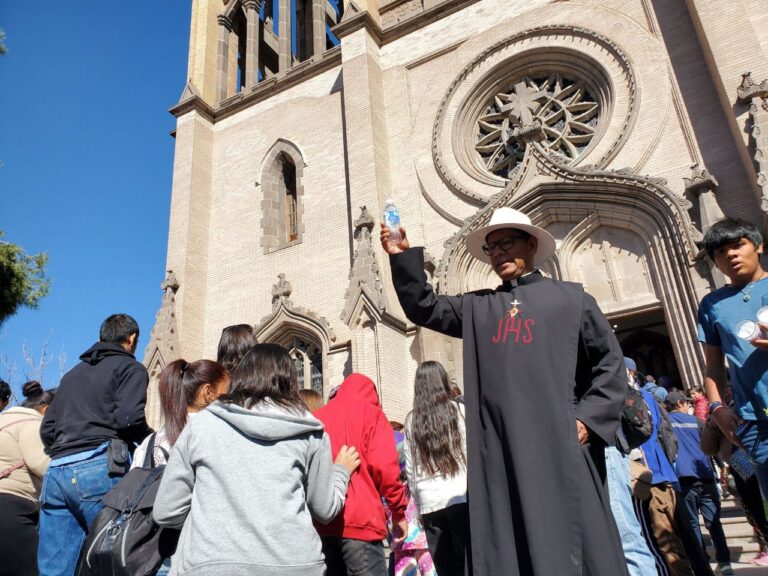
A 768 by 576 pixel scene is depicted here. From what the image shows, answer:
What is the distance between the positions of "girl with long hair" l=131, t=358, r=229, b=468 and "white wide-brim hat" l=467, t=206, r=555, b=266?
4.89 ft

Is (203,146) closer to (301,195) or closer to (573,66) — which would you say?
(301,195)

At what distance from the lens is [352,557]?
2.83 metres

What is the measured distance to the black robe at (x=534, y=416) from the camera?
1861 mm

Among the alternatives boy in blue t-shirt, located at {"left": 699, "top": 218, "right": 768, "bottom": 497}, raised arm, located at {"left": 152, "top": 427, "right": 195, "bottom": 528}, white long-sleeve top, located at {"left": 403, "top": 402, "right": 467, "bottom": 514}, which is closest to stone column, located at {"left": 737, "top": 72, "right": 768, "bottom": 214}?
→ boy in blue t-shirt, located at {"left": 699, "top": 218, "right": 768, "bottom": 497}

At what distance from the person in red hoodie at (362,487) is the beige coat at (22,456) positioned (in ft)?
6.01

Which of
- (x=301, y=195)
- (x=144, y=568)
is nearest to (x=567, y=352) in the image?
(x=144, y=568)

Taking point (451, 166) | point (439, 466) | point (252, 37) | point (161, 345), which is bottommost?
point (439, 466)

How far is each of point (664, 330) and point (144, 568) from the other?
13.5 m

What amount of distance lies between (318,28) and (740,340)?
15.9m

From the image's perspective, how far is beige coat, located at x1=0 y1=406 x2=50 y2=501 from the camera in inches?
138

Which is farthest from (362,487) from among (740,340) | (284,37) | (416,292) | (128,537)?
(284,37)

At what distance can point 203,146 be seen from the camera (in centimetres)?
1581

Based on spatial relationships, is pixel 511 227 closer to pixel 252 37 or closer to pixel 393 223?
pixel 393 223

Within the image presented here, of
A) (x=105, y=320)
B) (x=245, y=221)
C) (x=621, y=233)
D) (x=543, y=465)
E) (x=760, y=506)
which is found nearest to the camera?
(x=543, y=465)
